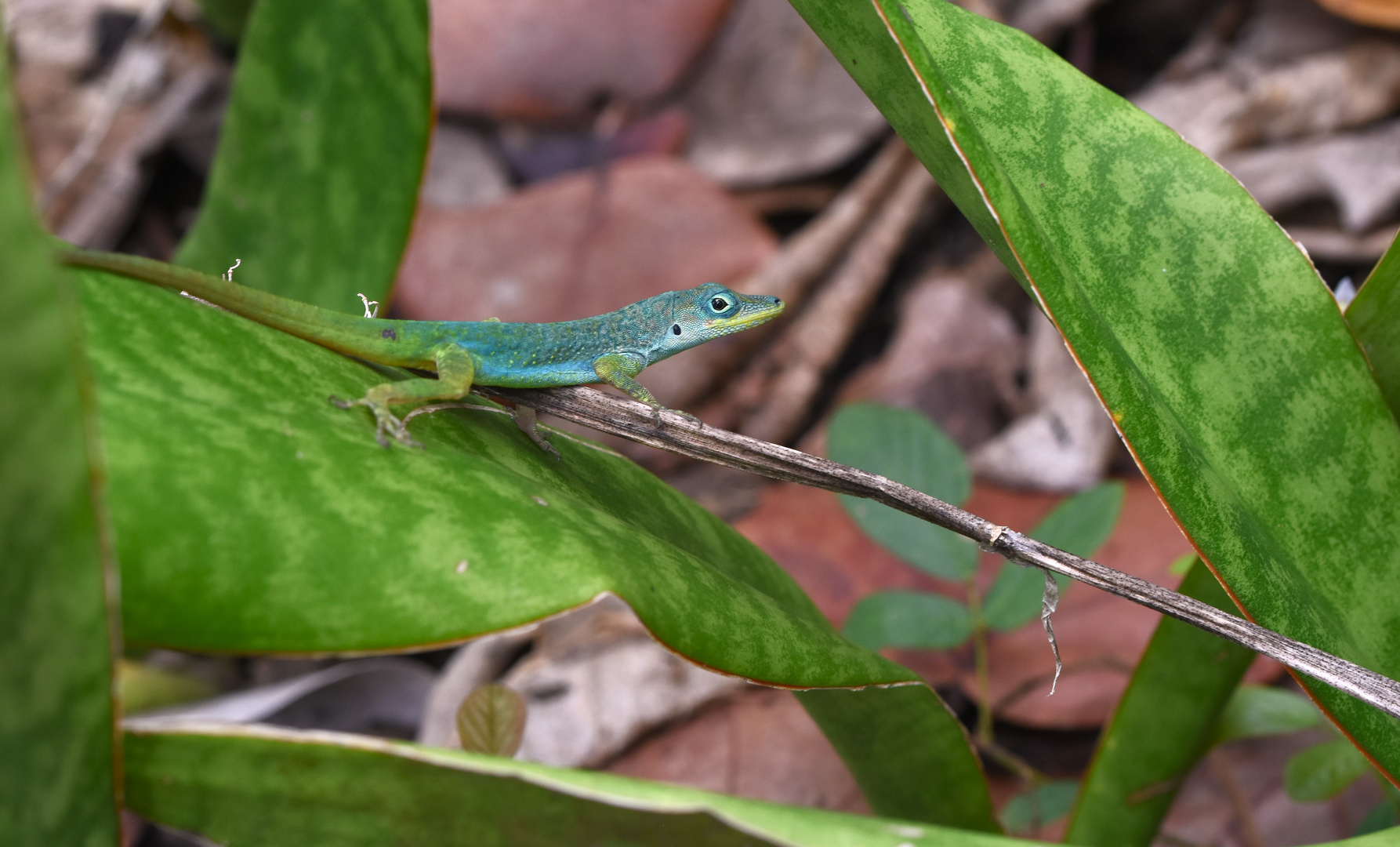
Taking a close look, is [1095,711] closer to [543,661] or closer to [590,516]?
[543,661]

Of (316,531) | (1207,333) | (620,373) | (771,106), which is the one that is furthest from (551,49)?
(316,531)

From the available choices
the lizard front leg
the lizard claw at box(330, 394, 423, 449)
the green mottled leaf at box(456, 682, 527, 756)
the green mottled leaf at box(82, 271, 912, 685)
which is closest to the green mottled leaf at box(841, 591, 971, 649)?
the lizard front leg

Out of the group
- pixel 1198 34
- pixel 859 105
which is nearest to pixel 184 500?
pixel 859 105

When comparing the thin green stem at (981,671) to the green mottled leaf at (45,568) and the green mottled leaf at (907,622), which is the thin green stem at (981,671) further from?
the green mottled leaf at (45,568)

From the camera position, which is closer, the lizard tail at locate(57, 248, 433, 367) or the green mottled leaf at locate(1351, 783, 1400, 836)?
the lizard tail at locate(57, 248, 433, 367)

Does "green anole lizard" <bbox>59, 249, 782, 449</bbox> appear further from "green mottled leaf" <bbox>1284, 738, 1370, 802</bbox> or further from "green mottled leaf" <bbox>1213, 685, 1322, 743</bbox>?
"green mottled leaf" <bbox>1284, 738, 1370, 802</bbox>

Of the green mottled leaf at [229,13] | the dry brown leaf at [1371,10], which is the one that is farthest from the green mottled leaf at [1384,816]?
the green mottled leaf at [229,13]
